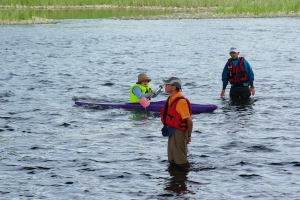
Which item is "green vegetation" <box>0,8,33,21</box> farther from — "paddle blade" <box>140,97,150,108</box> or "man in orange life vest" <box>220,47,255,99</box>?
"paddle blade" <box>140,97,150,108</box>

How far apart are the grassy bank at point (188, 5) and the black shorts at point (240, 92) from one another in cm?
4392

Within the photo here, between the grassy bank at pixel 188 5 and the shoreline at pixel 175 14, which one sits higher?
the grassy bank at pixel 188 5

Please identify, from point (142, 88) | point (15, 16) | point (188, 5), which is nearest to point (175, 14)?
point (188, 5)

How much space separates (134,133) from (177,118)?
4.47 m

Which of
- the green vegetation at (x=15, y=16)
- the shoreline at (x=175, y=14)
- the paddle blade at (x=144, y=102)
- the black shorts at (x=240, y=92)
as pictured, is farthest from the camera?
the shoreline at (x=175, y=14)

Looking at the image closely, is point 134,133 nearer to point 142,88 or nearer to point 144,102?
point 144,102

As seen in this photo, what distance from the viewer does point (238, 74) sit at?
60.7ft

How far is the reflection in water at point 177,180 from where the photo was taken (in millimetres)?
11506

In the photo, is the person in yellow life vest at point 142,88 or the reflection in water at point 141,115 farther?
the reflection in water at point 141,115

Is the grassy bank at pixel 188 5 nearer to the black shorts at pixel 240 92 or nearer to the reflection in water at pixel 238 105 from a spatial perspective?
the reflection in water at pixel 238 105

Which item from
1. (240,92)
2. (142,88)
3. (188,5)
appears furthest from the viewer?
(188,5)

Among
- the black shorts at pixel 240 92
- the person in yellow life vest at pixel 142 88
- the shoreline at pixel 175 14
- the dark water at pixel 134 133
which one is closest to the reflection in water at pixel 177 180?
the dark water at pixel 134 133

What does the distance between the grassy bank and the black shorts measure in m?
43.9

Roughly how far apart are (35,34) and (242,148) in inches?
1478
